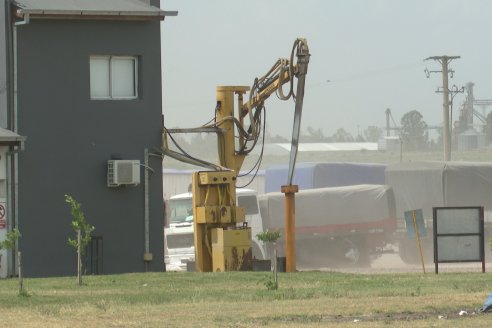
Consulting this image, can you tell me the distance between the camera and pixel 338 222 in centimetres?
5191

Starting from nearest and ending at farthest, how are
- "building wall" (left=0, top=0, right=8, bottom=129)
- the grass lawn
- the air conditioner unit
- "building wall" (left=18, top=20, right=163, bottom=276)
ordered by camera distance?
the grass lawn
"building wall" (left=0, top=0, right=8, bottom=129)
"building wall" (left=18, top=20, right=163, bottom=276)
the air conditioner unit

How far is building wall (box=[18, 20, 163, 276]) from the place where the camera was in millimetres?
35344

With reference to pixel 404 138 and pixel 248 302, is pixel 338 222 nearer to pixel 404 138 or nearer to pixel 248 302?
pixel 248 302

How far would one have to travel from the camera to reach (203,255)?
36.6 meters

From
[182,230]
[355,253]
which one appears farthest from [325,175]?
[182,230]

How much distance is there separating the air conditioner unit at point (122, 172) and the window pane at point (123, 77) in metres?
1.98

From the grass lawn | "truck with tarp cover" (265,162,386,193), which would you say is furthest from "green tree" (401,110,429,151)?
the grass lawn

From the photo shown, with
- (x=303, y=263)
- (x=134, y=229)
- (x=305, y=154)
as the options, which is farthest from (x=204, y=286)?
(x=305, y=154)

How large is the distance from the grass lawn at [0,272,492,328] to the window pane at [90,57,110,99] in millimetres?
8152

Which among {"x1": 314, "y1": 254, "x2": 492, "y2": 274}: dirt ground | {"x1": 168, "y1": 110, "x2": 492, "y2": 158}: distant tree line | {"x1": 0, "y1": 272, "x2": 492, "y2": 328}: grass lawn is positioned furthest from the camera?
{"x1": 168, "y1": 110, "x2": 492, "y2": 158}: distant tree line

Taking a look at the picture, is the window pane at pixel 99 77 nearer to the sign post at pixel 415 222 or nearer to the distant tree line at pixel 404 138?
the sign post at pixel 415 222

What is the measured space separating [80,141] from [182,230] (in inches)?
475

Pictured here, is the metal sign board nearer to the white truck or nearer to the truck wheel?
the white truck

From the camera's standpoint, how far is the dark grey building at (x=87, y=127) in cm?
3522
